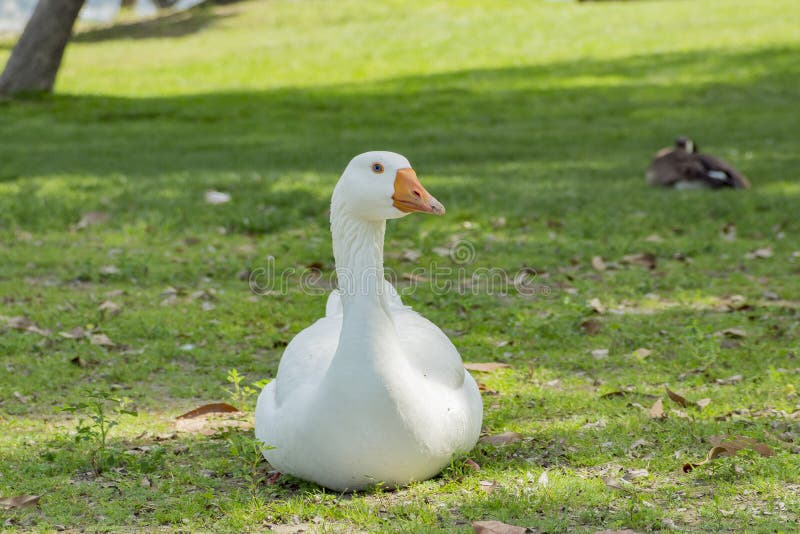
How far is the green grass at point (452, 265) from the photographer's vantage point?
4492 mm

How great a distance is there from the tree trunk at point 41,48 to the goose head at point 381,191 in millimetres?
17583

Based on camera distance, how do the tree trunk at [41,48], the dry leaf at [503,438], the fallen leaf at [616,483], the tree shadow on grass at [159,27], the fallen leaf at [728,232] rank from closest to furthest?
the fallen leaf at [616,483]
the dry leaf at [503,438]
the fallen leaf at [728,232]
the tree trunk at [41,48]
the tree shadow on grass at [159,27]

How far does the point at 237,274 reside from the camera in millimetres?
8812

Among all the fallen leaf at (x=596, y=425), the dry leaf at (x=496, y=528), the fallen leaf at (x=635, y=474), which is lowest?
the fallen leaf at (x=596, y=425)

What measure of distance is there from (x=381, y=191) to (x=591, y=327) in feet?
10.7

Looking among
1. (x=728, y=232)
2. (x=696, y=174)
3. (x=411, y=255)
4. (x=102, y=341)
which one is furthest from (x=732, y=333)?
(x=696, y=174)

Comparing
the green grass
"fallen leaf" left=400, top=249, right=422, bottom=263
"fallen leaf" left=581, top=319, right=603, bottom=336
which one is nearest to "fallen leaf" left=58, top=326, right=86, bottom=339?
the green grass

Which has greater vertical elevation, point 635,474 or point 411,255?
point 635,474

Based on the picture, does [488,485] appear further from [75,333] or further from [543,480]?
[75,333]

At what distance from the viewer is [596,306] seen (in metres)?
7.62

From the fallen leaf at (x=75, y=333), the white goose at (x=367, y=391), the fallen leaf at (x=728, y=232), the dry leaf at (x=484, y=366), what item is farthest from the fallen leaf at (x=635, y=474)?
the fallen leaf at (x=728, y=232)

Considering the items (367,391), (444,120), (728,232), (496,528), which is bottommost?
(444,120)

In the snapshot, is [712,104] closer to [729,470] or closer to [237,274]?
[237,274]

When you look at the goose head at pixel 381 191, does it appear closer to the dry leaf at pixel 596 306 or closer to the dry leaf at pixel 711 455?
the dry leaf at pixel 711 455
